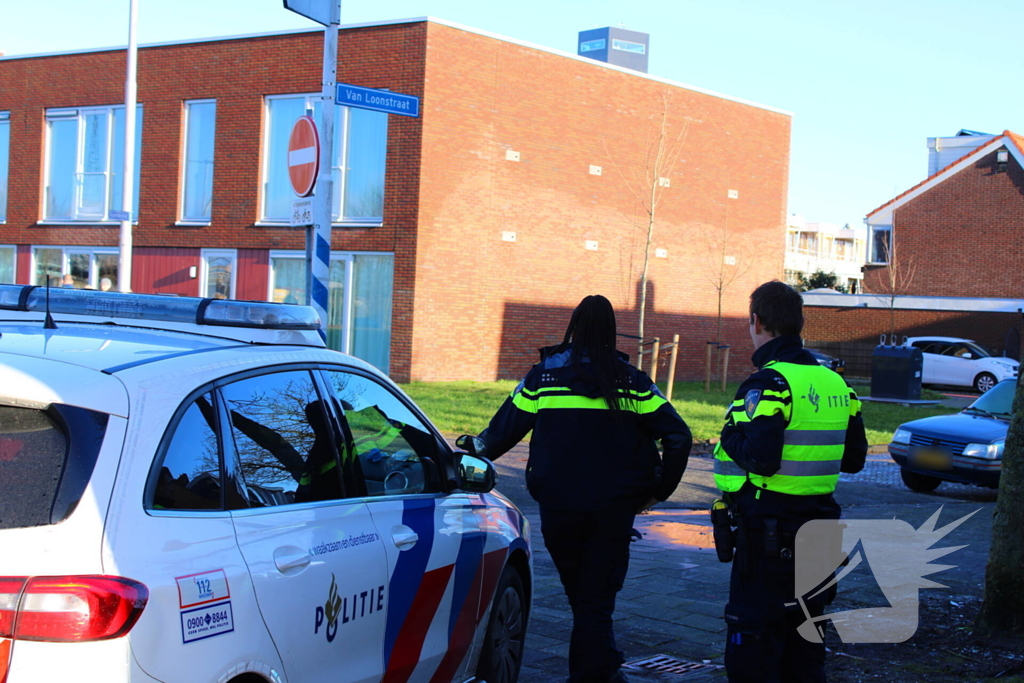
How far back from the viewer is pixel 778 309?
167 inches

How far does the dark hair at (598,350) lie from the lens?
4.50 metres

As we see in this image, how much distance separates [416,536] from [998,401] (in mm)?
10831

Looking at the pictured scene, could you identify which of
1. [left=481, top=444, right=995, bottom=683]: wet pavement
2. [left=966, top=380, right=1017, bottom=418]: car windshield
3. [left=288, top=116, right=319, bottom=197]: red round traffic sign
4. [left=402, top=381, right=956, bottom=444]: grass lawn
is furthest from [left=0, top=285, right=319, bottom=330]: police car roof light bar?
[left=966, top=380, right=1017, bottom=418]: car windshield

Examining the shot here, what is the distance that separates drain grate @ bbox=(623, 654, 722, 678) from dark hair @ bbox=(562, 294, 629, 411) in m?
1.63

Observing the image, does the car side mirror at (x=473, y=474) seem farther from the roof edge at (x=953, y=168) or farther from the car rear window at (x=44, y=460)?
the roof edge at (x=953, y=168)

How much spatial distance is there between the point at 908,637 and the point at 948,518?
5.43 meters

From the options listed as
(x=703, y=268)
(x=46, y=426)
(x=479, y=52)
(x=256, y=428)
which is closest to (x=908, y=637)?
(x=256, y=428)

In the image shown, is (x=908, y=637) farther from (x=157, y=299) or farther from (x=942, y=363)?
(x=942, y=363)

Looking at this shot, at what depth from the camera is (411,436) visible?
420cm

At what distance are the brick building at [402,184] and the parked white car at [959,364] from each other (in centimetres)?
762

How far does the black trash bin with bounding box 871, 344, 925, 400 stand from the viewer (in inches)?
916

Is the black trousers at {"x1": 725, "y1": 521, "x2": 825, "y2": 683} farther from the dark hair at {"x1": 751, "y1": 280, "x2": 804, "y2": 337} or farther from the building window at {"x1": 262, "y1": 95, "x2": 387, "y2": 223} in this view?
the building window at {"x1": 262, "y1": 95, "x2": 387, "y2": 223}

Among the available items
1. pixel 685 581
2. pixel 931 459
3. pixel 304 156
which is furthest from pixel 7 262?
pixel 685 581

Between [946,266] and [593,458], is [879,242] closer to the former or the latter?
[946,266]
